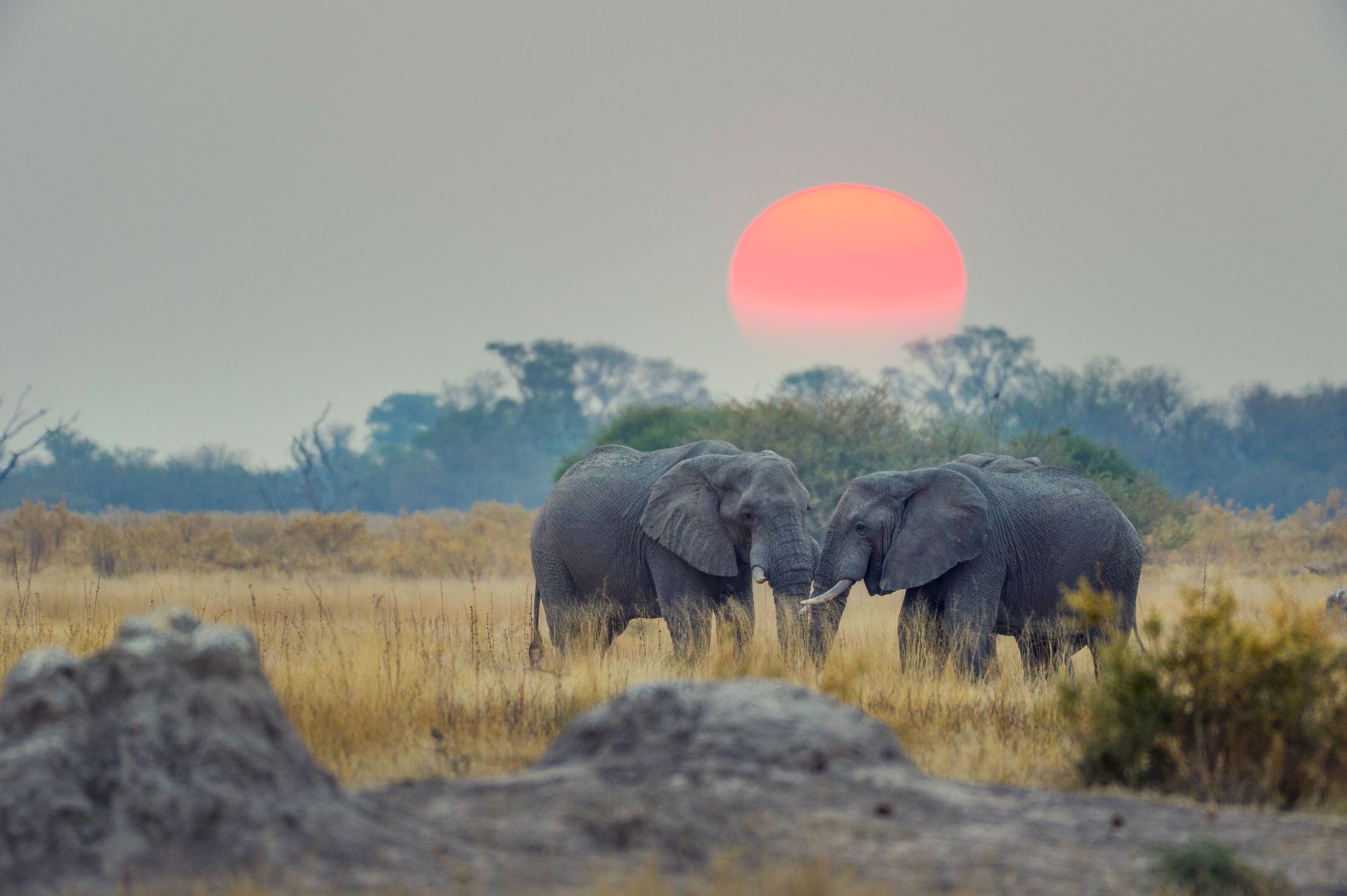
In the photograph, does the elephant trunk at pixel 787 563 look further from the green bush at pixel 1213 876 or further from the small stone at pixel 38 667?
the small stone at pixel 38 667

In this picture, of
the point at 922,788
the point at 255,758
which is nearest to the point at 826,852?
the point at 922,788

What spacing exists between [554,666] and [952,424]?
18.0m

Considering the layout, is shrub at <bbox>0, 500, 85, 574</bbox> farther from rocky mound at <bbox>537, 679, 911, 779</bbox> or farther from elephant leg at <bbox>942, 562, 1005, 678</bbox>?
rocky mound at <bbox>537, 679, 911, 779</bbox>

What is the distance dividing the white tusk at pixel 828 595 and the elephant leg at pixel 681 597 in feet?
3.38

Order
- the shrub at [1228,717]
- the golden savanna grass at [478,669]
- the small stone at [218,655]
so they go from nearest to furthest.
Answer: the small stone at [218,655]
the shrub at [1228,717]
the golden savanna grass at [478,669]

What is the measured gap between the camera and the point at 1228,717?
7508mm

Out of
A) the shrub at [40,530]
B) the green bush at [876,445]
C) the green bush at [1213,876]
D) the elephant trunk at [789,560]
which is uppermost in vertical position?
the green bush at [876,445]

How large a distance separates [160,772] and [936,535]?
26.0ft

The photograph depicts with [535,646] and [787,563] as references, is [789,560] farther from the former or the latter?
[535,646]

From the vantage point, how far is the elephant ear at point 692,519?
41.9 feet

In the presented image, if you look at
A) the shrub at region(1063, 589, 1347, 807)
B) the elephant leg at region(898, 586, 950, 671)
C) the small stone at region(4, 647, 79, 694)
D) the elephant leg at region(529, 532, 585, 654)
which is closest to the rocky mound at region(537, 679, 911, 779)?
the shrub at region(1063, 589, 1347, 807)

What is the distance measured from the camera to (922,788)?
243 inches

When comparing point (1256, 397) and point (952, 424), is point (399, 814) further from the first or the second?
point (1256, 397)

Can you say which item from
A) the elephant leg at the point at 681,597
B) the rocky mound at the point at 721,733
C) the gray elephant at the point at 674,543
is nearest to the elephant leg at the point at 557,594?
the gray elephant at the point at 674,543
